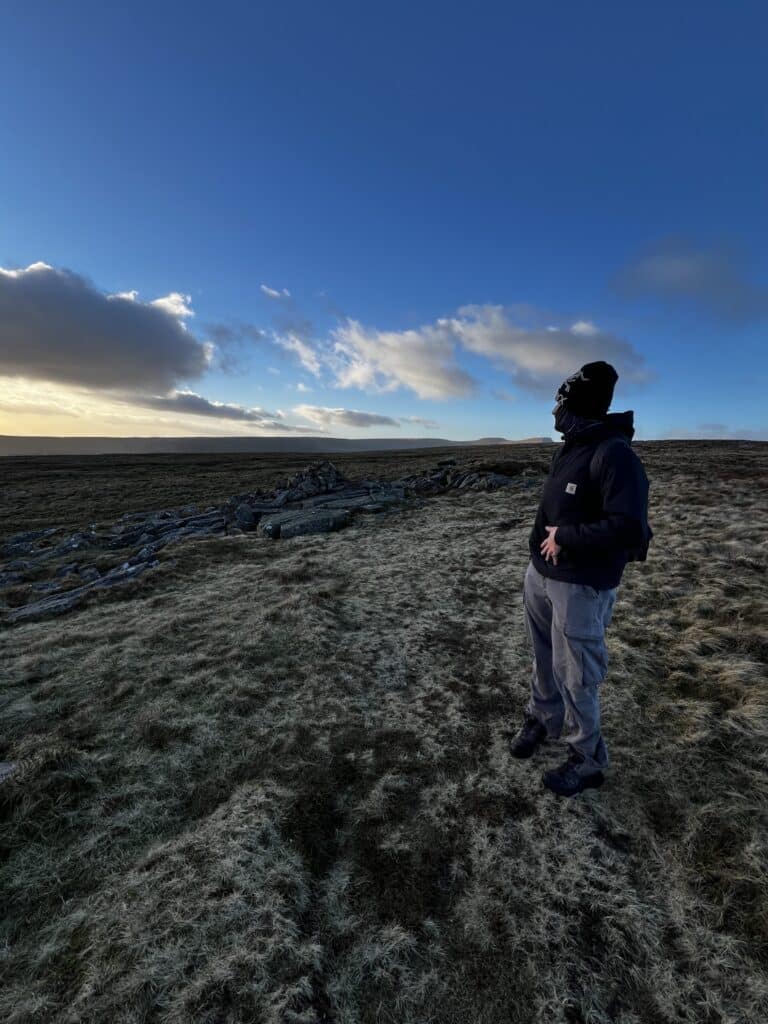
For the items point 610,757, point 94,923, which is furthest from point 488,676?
point 94,923

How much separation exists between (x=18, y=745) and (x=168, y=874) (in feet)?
14.1

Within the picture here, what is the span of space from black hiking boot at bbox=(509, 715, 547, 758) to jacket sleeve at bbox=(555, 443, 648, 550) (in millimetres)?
3387

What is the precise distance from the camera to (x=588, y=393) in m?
5.05

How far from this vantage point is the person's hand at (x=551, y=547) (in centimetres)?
506

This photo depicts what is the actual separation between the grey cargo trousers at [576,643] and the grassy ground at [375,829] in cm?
87

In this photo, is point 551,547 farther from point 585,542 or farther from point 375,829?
point 375,829

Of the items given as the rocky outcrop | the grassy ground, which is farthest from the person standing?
the rocky outcrop

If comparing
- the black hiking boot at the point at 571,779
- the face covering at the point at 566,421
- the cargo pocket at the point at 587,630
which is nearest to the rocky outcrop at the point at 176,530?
the black hiking boot at the point at 571,779

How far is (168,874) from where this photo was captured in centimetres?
477

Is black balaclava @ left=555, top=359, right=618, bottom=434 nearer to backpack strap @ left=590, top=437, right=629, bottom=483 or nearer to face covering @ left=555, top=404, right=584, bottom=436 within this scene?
face covering @ left=555, top=404, right=584, bottom=436

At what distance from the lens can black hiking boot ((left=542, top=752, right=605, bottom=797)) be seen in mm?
5660

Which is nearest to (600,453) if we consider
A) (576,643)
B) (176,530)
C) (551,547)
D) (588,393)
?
(588,393)

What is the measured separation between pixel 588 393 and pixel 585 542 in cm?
176

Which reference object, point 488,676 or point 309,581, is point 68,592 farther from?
point 488,676
